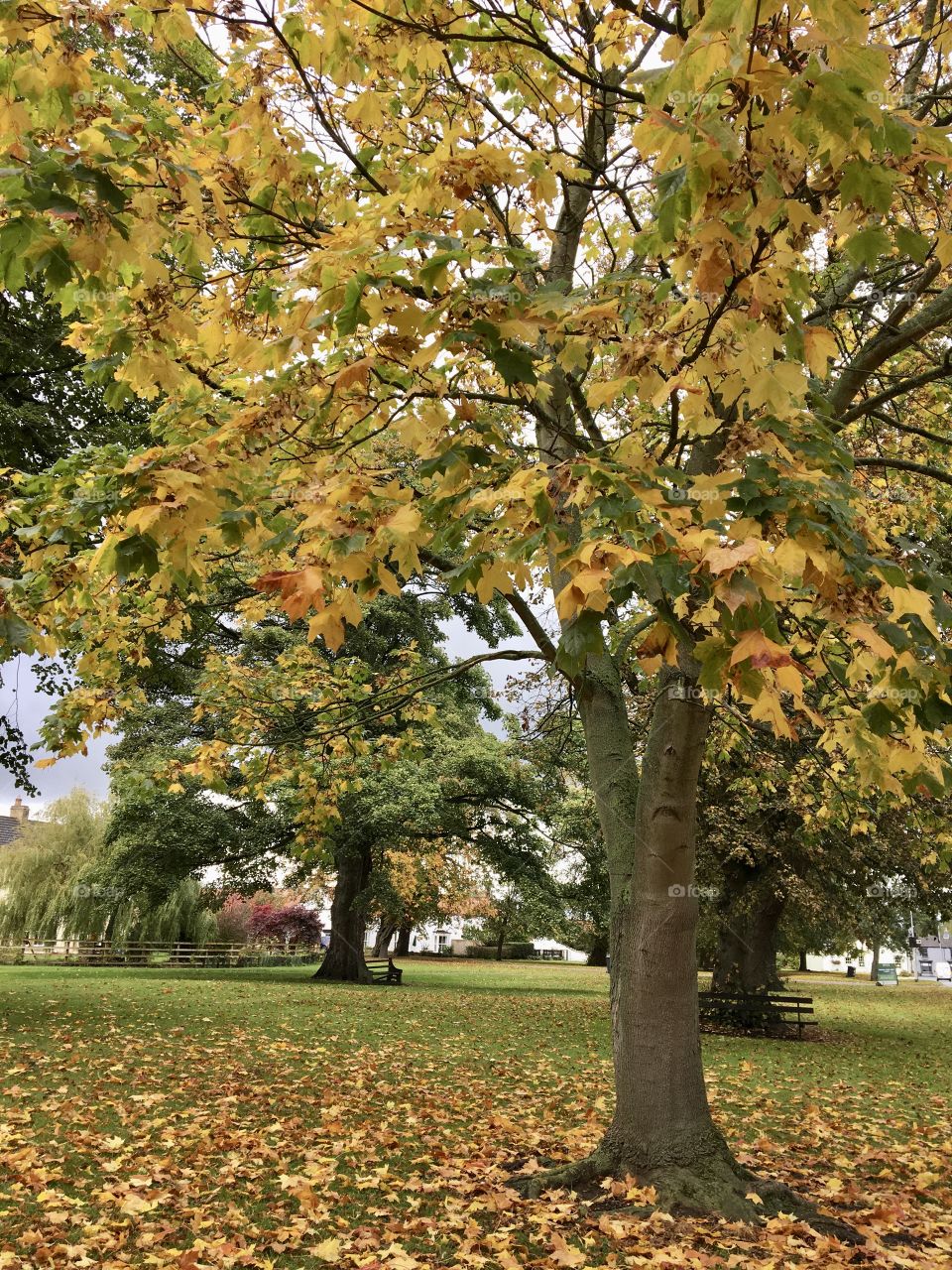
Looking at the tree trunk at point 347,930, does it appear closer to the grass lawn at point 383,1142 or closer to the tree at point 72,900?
the tree at point 72,900

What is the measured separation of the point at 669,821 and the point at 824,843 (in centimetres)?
1105

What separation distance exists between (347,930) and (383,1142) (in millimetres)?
20550

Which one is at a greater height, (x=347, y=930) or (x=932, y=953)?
(x=347, y=930)

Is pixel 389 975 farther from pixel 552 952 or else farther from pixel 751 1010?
pixel 552 952

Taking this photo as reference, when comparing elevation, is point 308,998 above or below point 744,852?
below

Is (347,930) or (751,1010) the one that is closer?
(751,1010)

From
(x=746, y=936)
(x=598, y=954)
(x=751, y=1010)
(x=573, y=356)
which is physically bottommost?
(x=598, y=954)

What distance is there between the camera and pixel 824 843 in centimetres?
1522

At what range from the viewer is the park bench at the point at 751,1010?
16609 millimetres

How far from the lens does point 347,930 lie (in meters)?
26.1

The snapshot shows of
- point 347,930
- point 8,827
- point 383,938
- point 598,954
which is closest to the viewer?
point 347,930

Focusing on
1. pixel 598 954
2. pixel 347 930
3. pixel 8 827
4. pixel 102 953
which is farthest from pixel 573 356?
pixel 8 827

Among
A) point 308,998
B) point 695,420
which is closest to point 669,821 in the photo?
point 695,420

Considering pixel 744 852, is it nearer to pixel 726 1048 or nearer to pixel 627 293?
pixel 726 1048
